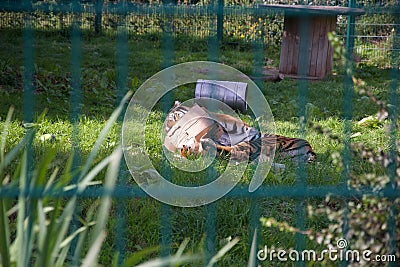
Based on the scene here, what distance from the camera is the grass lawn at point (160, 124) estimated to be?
2.41 meters

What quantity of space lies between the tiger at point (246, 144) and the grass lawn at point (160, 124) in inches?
3.9

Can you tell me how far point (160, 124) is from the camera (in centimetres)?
411

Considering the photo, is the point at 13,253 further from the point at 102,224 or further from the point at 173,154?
the point at 173,154

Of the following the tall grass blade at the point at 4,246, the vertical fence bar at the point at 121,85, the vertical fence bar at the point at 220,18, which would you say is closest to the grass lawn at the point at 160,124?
the vertical fence bar at the point at 121,85

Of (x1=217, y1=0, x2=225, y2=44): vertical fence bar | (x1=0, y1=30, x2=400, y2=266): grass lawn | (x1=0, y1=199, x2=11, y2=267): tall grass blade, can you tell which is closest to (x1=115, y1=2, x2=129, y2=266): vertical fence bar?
(x1=0, y1=30, x2=400, y2=266): grass lawn

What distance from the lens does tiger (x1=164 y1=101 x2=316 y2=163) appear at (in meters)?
3.37

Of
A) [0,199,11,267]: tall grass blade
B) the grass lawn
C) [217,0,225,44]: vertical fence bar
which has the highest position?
[217,0,225,44]: vertical fence bar

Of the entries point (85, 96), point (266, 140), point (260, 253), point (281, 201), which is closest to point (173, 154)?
point (266, 140)

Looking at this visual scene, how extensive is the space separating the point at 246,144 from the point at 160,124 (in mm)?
801

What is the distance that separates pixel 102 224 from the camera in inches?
50.8

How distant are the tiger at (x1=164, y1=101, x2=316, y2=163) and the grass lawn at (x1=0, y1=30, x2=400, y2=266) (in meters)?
0.10

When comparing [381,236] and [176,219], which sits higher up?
[381,236]

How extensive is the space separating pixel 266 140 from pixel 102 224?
7.53 ft

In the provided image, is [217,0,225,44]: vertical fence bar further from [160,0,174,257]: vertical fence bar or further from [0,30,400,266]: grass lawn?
[0,30,400,266]: grass lawn
